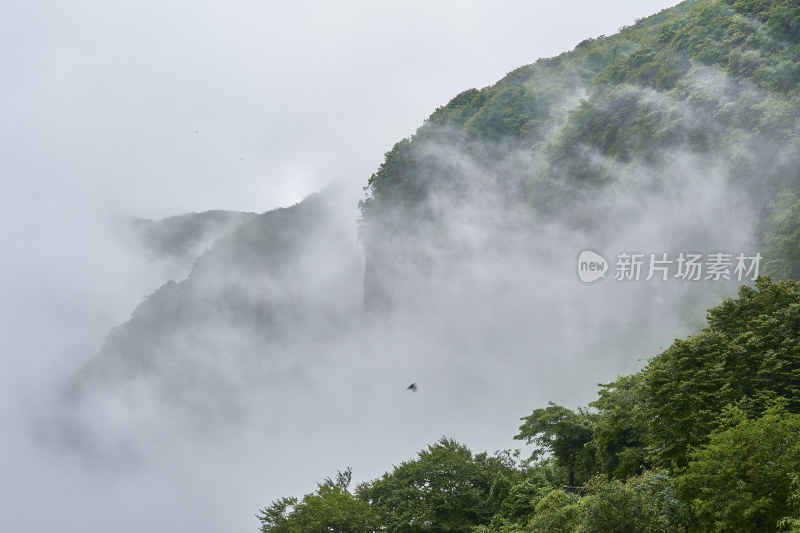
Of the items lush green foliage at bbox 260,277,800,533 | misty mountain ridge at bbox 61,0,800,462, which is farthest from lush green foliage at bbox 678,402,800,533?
misty mountain ridge at bbox 61,0,800,462

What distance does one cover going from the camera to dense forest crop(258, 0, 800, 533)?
1891 centimetres

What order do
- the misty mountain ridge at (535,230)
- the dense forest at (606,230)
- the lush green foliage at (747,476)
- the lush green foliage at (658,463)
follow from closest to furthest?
the lush green foliage at (747,476) → the lush green foliage at (658,463) → the dense forest at (606,230) → the misty mountain ridge at (535,230)

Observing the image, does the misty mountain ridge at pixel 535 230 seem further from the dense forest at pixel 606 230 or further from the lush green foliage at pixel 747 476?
the lush green foliage at pixel 747 476

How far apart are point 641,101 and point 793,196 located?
2259 centimetres

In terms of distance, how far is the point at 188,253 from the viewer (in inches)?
7869

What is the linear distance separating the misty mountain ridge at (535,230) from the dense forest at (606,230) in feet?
0.92

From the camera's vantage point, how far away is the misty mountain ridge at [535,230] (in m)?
51.7

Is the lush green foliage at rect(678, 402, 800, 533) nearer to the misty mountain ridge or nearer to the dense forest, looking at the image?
the dense forest

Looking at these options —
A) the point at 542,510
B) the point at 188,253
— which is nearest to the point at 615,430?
the point at 542,510

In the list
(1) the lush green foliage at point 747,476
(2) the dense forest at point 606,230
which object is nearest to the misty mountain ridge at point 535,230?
(2) the dense forest at point 606,230

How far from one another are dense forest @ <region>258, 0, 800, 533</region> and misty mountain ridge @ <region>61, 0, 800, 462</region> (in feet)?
0.92

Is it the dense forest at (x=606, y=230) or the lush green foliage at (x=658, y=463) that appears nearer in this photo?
the lush green foliage at (x=658, y=463)

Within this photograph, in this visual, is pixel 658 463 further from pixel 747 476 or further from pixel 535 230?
pixel 535 230

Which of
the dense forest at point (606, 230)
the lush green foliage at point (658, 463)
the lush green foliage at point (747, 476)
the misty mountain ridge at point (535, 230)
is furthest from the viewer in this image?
the misty mountain ridge at point (535, 230)
